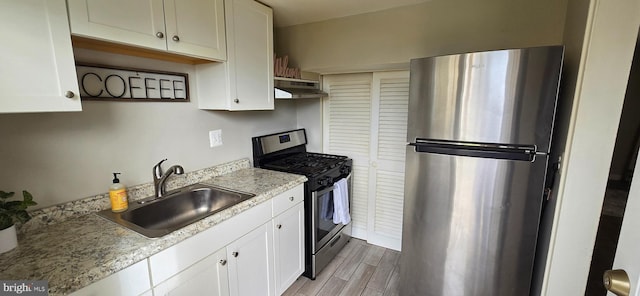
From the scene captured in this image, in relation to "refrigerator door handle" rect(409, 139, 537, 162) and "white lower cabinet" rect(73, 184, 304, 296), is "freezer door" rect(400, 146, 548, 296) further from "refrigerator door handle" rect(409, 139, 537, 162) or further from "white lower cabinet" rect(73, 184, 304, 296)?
"white lower cabinet" rect(73, 184, 304, 296)

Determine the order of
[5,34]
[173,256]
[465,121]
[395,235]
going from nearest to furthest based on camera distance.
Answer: [5,34]
[173,256]
[465,121]
[395,235]

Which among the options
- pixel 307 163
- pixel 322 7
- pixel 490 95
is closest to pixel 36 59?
pixel 322 7

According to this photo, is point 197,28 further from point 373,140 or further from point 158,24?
point 373,140

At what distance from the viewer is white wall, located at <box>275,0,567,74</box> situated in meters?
1.65

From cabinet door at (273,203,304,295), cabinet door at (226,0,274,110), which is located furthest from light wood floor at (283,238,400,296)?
cabinet door at (226,0,274,110)

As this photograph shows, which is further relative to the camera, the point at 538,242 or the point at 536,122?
the point at 538,242

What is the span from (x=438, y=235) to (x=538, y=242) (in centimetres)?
56

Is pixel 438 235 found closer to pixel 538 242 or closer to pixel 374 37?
pixel 538 242

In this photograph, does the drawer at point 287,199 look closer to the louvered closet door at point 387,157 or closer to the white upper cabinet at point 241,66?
the white upper cabinet at point 241,66

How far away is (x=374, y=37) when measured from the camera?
213 centimetres

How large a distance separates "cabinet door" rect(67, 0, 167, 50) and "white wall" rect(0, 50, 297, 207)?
0.29m

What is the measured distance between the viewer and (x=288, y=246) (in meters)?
1.90

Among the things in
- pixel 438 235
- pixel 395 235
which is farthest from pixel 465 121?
pixel 395 235

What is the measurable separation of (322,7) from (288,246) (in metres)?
1.86
